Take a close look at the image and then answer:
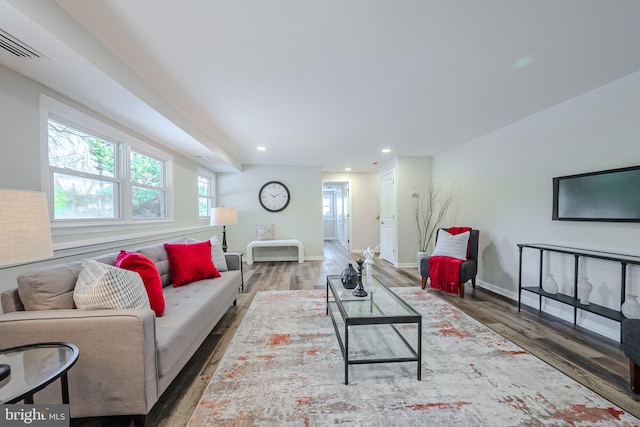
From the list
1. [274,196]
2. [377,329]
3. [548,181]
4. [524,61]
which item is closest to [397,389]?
[377,329]

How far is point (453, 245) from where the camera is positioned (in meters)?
3.66

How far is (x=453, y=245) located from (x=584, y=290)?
1.43 metres

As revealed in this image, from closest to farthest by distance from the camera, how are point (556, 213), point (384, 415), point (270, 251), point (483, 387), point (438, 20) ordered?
point (384, 415)
point (438, 20)
point (483, 387)
point (556, 213)
point (270, 251)

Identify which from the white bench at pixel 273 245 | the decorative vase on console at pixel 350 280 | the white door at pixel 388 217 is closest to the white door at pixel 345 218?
the white door at pixel 388 217

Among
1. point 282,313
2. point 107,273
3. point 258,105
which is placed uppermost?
point 258,105

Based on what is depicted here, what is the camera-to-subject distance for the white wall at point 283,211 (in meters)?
5.98

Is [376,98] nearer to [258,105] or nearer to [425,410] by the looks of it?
[258,105]

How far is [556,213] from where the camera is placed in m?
2.77

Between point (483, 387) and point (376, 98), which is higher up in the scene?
point (376, 98)

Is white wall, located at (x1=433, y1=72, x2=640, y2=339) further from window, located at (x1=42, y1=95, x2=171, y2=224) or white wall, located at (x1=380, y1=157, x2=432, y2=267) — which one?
window, located at (x1=42, y1=95, x2=171, y2=224)

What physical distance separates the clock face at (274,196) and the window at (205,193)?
3.56 feet

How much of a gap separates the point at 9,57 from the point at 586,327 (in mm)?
4915

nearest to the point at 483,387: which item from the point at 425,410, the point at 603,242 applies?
the point at 425,410

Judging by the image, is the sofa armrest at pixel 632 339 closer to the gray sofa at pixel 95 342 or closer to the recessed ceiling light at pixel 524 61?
the recessed ceiling light at pixel 524 61
